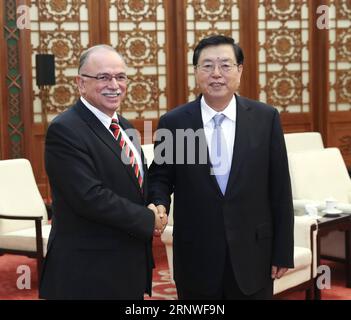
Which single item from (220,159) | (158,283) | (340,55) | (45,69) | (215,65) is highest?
(340,55)

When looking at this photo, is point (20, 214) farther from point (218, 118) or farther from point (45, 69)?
point (218, 118)

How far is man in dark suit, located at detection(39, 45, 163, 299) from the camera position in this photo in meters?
2.02

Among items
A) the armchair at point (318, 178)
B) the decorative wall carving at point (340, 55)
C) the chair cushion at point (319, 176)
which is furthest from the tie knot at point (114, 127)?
the decorative wall carving at point (340, 55)

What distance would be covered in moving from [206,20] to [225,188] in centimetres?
581

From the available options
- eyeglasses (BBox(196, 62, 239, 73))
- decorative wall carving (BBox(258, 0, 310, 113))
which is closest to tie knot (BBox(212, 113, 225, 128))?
eyeglasses (BBox(196, 62, 239, 73))

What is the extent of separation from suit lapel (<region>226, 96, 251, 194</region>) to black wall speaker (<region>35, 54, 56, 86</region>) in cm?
486

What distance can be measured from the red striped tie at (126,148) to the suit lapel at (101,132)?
0.02 meters

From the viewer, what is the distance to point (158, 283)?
4512 mm

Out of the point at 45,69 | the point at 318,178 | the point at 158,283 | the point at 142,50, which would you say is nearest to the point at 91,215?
the point at 158,283

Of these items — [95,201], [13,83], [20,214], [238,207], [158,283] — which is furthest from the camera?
[13,83]

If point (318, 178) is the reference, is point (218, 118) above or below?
above

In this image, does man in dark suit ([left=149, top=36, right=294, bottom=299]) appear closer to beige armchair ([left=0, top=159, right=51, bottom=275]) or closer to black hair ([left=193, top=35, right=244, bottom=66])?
black hair ([left=193, top=35, right=244, bottom=66])

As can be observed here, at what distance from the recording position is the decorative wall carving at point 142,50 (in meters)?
7.60

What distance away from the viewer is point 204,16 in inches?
307
